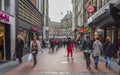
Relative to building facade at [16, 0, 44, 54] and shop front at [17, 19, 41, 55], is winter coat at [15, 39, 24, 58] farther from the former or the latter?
shop front at [17, 19, 41, 55]

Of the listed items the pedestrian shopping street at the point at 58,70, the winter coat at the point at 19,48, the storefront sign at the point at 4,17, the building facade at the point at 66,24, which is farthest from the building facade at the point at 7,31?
the building facade at the point at 66,24

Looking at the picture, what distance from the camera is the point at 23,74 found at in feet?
44.3

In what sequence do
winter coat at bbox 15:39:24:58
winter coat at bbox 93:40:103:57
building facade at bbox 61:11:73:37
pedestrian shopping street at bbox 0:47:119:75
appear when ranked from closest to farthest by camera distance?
pedestrian shopping street at bbox 0:47:119:75 → winter coat at bbox 93:40:103:57 → winter coat at bbox 15:39:24:58 → building facade at bbox 61:11:73:37

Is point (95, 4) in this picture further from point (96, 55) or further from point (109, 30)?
point (96, 55)

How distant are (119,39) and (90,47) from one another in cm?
617

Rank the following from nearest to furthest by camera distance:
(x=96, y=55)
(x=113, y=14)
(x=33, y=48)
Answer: (x=96, y=55)
(x=33, y=48)
(x=113, y=14)

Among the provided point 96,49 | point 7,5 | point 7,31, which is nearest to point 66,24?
point 7,5

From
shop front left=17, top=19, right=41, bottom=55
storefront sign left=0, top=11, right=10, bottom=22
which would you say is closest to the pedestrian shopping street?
storefront sign left=0, top=11, right=10, bottom=22

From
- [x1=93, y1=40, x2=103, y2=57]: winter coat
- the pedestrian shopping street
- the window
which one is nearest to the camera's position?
the pedestrian shopping street

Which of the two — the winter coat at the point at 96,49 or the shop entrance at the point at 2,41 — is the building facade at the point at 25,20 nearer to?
the shop entrance at the point at 2,41

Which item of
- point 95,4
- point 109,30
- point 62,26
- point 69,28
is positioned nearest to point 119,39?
point 109,30

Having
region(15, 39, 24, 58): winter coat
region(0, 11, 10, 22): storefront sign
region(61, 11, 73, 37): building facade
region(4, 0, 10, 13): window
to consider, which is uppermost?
region(61, 11, 73, 37): building facade

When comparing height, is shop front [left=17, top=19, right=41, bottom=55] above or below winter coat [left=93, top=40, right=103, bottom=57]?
above

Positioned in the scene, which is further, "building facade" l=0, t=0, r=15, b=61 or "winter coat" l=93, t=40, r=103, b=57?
"building facade" l=0, t=0, r=15, b=61
